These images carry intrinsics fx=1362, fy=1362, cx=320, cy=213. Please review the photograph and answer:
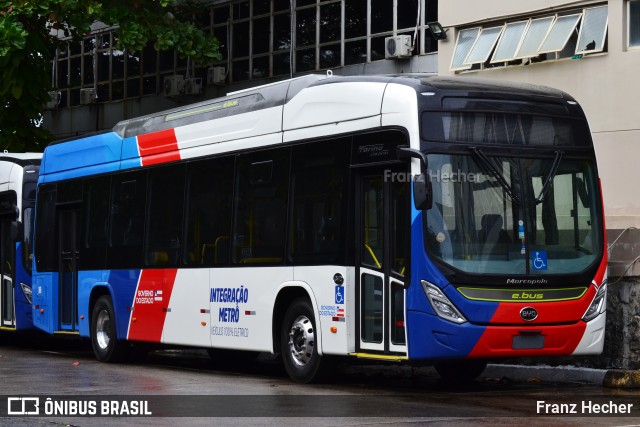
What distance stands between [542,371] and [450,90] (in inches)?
157

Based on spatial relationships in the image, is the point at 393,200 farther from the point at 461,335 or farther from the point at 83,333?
the point at 83,333

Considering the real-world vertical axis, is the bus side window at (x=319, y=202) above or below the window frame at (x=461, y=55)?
below

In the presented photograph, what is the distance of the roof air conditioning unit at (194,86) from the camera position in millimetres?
32969

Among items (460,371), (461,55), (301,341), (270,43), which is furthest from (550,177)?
(270,43)

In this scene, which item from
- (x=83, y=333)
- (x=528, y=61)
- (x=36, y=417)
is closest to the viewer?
(x=36, y=417)

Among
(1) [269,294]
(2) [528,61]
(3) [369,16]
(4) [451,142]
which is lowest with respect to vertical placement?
(1) [269,294]

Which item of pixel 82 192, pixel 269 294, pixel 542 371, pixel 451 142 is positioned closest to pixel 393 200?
pixel 451 142

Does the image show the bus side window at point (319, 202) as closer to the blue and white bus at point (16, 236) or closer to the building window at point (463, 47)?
the building window at point (463, 47)

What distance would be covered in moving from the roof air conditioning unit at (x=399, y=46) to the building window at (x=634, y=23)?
24.1 ft

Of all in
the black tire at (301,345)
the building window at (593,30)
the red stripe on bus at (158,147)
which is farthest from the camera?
the building window at (593,30)

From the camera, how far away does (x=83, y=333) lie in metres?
20.5

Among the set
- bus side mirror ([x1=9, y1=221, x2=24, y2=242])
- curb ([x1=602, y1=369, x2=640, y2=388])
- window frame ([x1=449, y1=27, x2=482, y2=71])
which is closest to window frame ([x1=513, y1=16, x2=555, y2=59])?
window frame ([x1=449, y1=27, x2=482, y2=71])

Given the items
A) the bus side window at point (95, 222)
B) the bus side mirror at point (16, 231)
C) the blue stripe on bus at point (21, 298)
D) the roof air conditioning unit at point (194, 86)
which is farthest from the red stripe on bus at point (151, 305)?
the roof air conditioning unit at point (194, 86)

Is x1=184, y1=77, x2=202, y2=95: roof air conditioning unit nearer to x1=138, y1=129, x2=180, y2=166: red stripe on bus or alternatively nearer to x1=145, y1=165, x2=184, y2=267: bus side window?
x1=138, y1=129, x2=180, y2=166: red stripe on bus
